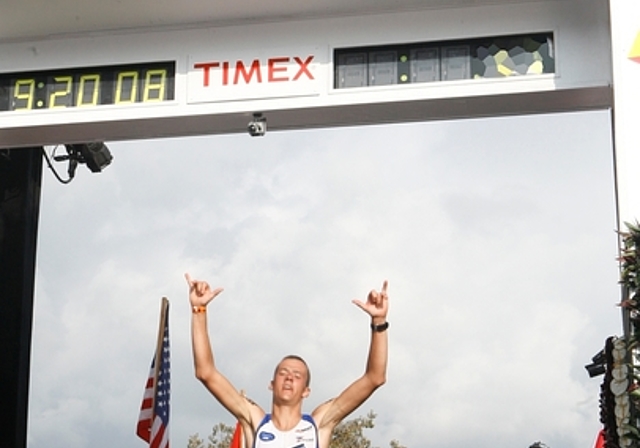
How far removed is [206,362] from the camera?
15.8 feet

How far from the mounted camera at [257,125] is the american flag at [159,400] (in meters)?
2.59

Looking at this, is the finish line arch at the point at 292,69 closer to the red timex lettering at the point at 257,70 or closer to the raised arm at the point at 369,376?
the red timex lettering at the point at 257,70

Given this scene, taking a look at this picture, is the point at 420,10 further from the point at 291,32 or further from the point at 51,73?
the point at 51,73

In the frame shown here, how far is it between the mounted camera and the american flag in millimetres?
2587

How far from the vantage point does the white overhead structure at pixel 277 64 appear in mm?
4820

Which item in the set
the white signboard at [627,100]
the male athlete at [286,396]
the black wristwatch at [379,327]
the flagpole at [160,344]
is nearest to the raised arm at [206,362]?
the male athlete at [286,396]

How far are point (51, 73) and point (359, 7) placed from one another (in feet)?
4.50

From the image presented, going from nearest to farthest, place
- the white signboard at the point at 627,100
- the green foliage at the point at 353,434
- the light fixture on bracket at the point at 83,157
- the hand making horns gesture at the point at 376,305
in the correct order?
the white signboard at the point at 627,100 < the hand making horns gesture at the point at 376,305 < the light fixture on bracket at the point at 83,157 < the green foliage at the point at 353,434

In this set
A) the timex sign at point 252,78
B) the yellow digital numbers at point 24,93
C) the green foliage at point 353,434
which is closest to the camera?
the timex sign at point 252,78

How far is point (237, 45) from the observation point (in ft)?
16.8

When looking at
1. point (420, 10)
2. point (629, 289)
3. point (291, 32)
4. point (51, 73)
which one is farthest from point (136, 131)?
point (629, 289)

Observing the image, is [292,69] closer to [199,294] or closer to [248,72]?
[248,72]

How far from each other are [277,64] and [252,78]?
0.12m

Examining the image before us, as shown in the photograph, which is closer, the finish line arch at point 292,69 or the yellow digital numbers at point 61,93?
the finish line arch at point 292,69
